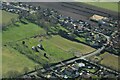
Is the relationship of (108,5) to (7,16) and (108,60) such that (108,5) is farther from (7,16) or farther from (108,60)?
(108,60)

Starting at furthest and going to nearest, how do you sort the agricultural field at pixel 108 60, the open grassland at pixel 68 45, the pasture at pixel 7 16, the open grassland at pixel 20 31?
the pasture at pixel 7 16, the open grassland at pixel 20 31, the open grassland at pixel 68 45, the agricultural field at pixel 108 60

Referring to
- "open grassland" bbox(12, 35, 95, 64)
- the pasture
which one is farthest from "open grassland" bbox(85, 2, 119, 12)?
"open grassland" bbox(12, 35, 95, 64)

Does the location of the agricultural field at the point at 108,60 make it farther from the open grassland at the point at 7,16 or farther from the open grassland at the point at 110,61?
the open grassland at the point at 7,16

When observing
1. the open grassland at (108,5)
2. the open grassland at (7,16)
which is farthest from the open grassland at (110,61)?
the open grassland at (108,5)

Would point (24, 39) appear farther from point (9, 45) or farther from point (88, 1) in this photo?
point (88, 1)

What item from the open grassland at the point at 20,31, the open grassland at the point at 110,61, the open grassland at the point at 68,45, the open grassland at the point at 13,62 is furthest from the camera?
the open grassland at the point at 20,31

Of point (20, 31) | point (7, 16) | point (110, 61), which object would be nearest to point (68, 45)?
point (110, 61)

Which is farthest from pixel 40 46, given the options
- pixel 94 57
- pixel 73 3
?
pixel 73 3
